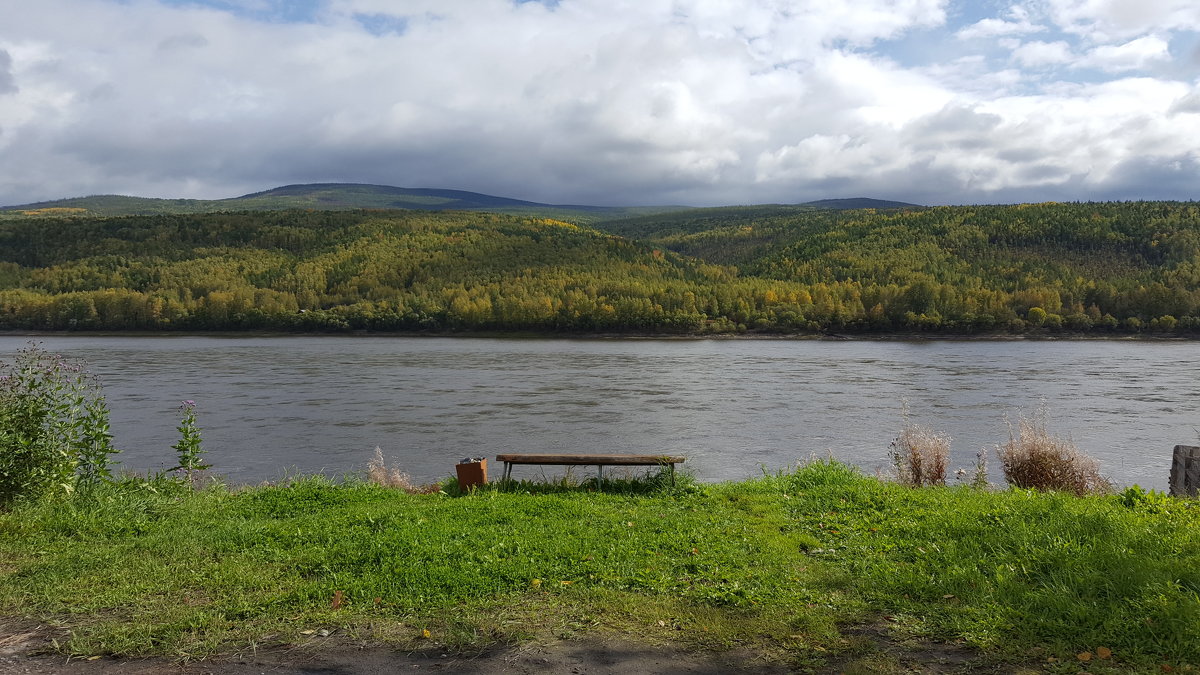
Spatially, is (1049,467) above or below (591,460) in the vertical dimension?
below

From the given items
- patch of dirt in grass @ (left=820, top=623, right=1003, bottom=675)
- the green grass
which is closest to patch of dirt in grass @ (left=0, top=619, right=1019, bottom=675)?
patch of dirt in grass @ (left=820, top=623, right=1003, bottom=675)

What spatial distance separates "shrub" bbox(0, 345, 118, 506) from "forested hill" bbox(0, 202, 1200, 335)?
101 meters

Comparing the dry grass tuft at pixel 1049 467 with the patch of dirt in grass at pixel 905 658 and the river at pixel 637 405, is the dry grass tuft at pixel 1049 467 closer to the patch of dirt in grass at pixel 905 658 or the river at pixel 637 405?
the river at pixel 637 405

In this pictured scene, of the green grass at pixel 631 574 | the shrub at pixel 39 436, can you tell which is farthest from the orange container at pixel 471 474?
the shrub at pixel 39 436

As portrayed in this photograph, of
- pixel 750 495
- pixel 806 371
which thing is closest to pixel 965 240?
pixel 806 371

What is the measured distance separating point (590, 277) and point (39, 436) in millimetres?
131255

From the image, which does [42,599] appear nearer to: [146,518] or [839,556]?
[146,518]

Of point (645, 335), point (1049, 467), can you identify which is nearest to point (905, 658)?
point (1049, 467)

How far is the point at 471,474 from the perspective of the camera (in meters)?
12.1

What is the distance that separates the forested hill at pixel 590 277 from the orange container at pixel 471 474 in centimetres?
9931

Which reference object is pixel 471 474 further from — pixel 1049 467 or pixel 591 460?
pixel 1049 467

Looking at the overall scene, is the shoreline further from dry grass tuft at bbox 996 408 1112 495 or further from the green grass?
the green grass

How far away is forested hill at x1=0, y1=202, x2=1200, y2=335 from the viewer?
11062cm

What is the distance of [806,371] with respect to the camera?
192ft
